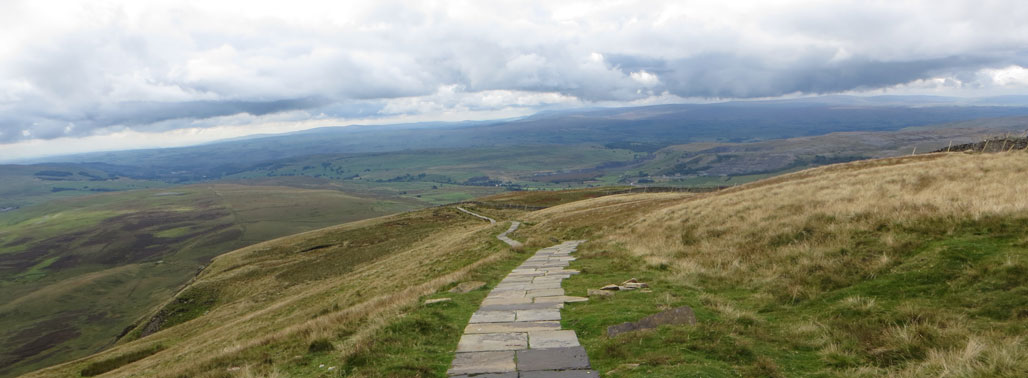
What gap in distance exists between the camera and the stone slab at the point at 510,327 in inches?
403

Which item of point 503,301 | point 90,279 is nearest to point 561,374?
point 503,301

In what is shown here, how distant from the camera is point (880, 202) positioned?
1633cm

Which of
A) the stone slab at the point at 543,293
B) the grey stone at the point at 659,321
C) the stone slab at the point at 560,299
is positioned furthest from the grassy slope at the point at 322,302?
the grey stone at the point at 659,321

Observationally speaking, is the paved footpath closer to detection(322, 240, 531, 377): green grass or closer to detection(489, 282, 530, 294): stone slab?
detection(489, 282, 530, 294): stone slab

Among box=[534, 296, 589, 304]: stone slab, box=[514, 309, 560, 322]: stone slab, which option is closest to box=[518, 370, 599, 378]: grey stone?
box=[514, 309, 560, 322]: stone slab

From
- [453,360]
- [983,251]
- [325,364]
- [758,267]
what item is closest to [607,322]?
[453,360]

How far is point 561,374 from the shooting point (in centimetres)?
753

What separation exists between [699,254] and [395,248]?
42618 millimetres

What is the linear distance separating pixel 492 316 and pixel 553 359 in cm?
366

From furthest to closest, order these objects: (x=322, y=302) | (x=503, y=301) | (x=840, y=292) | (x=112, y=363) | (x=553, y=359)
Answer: (x=322, y=302)
(x=112, y=363)
(x=503, y=301)
(x=840, y=292)
(x=553, y=359)

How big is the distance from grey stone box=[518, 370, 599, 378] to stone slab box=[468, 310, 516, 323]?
3.55m

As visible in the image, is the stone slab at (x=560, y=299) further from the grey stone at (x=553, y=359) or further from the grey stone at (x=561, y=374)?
the grey stone at (x=561, y=374)

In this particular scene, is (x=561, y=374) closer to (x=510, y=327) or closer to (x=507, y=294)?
(x=510, y=327)

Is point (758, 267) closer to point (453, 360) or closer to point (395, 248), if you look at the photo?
point (453, 360)
